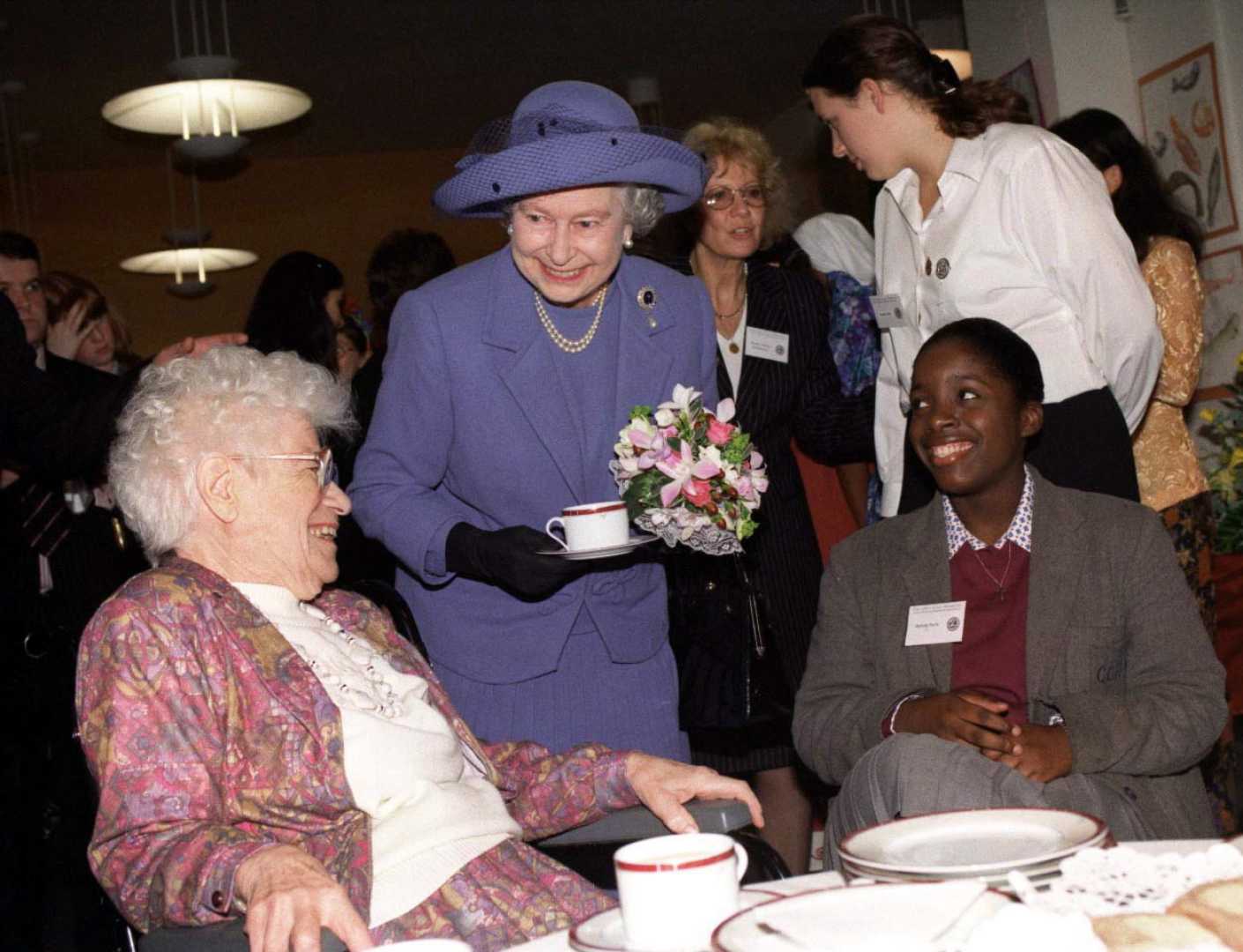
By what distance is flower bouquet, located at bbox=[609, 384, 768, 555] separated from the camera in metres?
2.39

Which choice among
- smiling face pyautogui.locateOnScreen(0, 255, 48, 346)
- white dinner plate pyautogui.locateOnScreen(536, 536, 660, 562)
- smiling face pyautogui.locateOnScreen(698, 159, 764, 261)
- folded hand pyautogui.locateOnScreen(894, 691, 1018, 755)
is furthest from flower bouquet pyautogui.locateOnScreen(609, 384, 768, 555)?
smiling face pyautogui.locateOnScreen(0, 255, 48, 346)

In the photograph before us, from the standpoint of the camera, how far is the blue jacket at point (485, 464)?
2.51 meters

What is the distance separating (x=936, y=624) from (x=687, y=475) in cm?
48

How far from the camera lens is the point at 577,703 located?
8.22 ft

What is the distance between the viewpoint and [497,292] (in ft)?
8.46

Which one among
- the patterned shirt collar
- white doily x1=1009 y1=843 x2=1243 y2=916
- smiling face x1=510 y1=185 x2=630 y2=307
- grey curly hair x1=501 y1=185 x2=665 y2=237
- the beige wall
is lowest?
white doily x1=1009 y1=843 x2=1243 y2=916

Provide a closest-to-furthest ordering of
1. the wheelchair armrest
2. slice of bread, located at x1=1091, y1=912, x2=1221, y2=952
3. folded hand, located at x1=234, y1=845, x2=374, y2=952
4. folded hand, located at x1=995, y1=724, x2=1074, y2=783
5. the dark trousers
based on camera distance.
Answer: slice of bread, located at x1=1091, y1=912, x2=1221, y2=952 < folded hand, located at x1=234, y1=845, x2=374, y2=952 < the wheelchair armrest < folded hand, located at x1=995, y1=724, x2=1074, y2=783 < the dark trousers

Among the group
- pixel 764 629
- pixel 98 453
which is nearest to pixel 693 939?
pixel 764 629

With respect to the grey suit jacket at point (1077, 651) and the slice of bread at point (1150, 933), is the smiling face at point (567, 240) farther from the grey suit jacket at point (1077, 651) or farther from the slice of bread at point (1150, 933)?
the slice of bread at point (1150, 933)

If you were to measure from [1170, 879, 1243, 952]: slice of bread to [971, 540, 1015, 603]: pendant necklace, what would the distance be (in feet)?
4.74

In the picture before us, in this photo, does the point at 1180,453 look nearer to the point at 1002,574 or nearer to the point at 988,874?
the point at 1002,574

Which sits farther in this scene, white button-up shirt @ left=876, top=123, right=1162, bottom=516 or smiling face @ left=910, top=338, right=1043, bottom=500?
white button-up shirt @ left=876, top=123, right=1162, bottom=516

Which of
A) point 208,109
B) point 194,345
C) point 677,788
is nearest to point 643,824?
point 677,788

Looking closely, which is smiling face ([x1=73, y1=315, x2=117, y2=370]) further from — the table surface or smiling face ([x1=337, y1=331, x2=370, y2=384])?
the table surface
